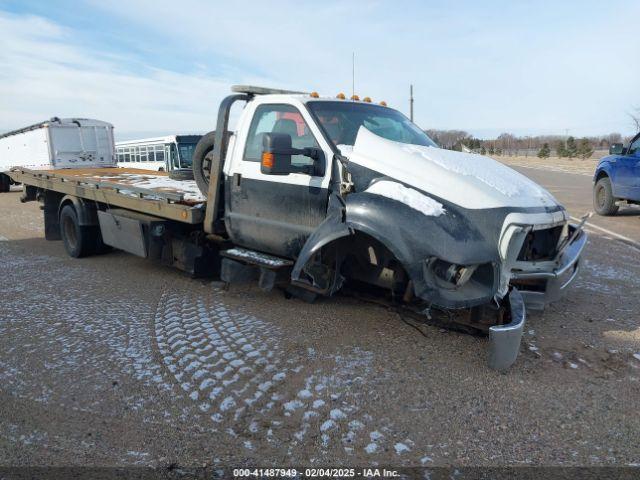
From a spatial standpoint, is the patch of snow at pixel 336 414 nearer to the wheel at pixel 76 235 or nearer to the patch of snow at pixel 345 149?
the patch of snow at pixel 345 149

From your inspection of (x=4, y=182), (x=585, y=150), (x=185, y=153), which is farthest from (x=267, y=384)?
(x=585, y=150)

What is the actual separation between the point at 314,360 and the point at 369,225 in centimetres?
111

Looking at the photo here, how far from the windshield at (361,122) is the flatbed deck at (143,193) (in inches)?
66.0

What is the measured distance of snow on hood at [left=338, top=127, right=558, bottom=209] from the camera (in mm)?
3727

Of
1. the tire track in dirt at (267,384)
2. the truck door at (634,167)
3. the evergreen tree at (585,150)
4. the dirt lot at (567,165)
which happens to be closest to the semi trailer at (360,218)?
the tire track in dirt at (267,384)

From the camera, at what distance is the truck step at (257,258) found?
4.75 metres

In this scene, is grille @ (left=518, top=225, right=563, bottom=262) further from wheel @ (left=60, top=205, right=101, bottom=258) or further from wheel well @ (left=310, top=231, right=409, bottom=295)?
wheel @ (left=60, top=205, right=101, bottom=258)

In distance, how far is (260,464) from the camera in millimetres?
2740

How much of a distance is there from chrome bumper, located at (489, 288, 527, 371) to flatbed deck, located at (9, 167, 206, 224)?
3.22 m

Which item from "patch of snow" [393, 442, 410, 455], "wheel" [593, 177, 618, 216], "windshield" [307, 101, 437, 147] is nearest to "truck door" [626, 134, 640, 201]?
"wheel" [593, 177, 618, 216]

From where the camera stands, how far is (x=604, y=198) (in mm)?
11828

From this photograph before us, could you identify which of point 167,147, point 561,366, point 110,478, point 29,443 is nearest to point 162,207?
point 29,443

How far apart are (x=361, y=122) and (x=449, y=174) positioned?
1416mm

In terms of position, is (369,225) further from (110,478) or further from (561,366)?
(110,478)
